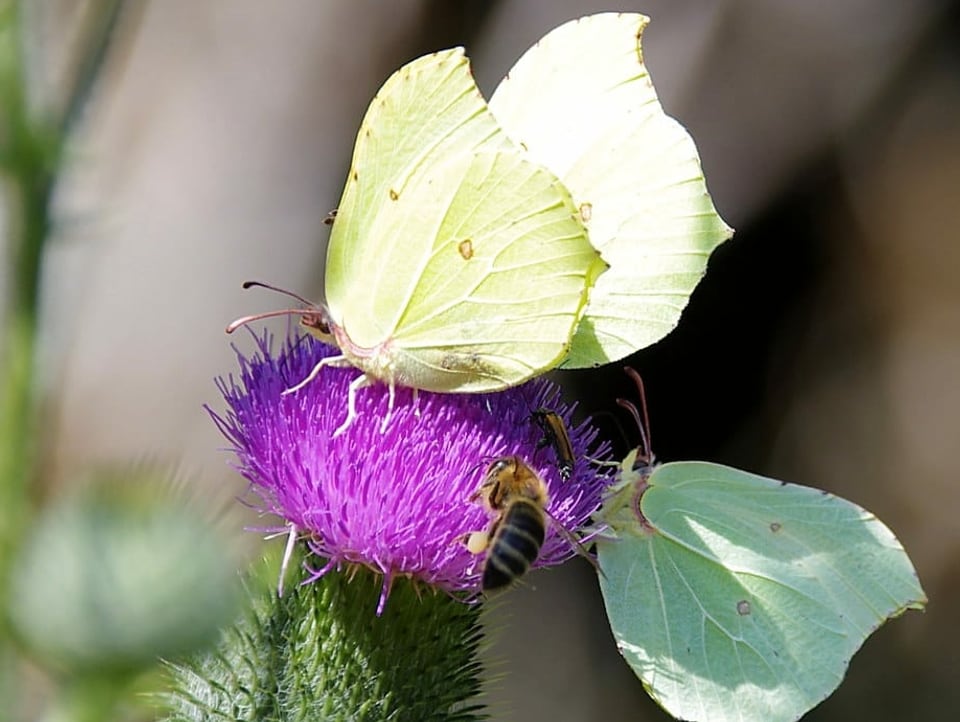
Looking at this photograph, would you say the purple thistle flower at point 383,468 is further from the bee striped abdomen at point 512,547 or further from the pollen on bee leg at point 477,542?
the bee striped abdomen at point 512,547

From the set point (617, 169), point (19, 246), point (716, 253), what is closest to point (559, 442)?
point (617, 169)

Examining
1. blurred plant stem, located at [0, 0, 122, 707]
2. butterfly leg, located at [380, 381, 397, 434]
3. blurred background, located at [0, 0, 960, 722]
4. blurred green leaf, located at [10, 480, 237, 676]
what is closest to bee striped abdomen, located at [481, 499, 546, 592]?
butterfly leg, located at [380, 381, 397, 434]

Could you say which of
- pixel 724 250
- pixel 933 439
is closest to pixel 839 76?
pixel 724 250

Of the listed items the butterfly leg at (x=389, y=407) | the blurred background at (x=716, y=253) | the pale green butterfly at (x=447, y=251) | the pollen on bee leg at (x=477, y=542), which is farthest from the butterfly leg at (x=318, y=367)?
the blurred background at (x=716, y=253)

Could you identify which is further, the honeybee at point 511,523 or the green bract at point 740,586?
the green bract at point 740,586

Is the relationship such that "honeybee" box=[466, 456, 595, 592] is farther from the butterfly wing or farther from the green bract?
the green bract

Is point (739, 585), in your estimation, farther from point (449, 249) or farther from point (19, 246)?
point (19, 246)
